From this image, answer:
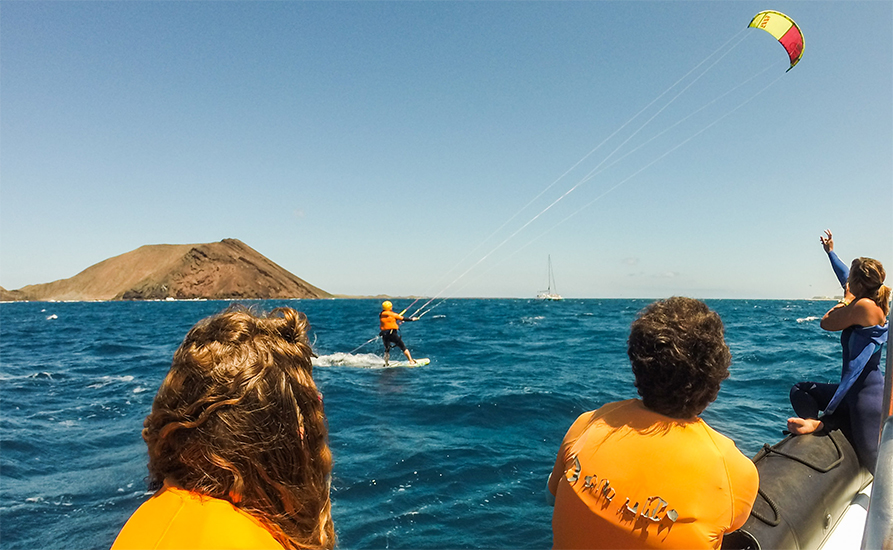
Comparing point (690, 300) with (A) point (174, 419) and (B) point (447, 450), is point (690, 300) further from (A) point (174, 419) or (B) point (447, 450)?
(B) point (447, 450)

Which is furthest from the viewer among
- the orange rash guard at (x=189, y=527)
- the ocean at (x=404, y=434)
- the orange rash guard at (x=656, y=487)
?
the ocean at (x=404, y=434)

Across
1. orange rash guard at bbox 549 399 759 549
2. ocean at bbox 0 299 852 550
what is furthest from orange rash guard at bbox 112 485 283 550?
orange rash guard at bbox 549 399 759 549

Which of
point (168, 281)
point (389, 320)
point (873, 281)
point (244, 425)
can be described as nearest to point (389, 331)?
point (389, 320)

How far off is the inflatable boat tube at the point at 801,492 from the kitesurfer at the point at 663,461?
3.32 feet

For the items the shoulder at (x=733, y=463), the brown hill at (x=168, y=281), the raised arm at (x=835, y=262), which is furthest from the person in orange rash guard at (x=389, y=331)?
the brown hill at (x=168, y=281)

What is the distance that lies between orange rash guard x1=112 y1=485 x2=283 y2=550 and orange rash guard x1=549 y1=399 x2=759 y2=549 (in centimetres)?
138

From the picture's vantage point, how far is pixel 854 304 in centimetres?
392

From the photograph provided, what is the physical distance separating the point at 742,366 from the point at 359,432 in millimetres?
10626

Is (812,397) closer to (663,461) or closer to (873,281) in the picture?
(873,281)

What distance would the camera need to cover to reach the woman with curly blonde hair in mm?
1210

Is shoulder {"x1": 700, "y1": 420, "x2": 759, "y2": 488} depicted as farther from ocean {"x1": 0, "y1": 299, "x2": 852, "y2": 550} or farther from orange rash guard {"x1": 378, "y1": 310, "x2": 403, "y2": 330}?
orange rash guard {"x1": 378, "y1": 310, "x2": 403, "y2": 330}

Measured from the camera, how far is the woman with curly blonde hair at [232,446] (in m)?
1.21

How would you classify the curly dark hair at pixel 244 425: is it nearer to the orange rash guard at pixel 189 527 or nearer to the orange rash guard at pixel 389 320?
the orange rash guard at pixel 189 527

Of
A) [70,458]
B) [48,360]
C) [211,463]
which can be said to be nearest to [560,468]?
[211,463]
